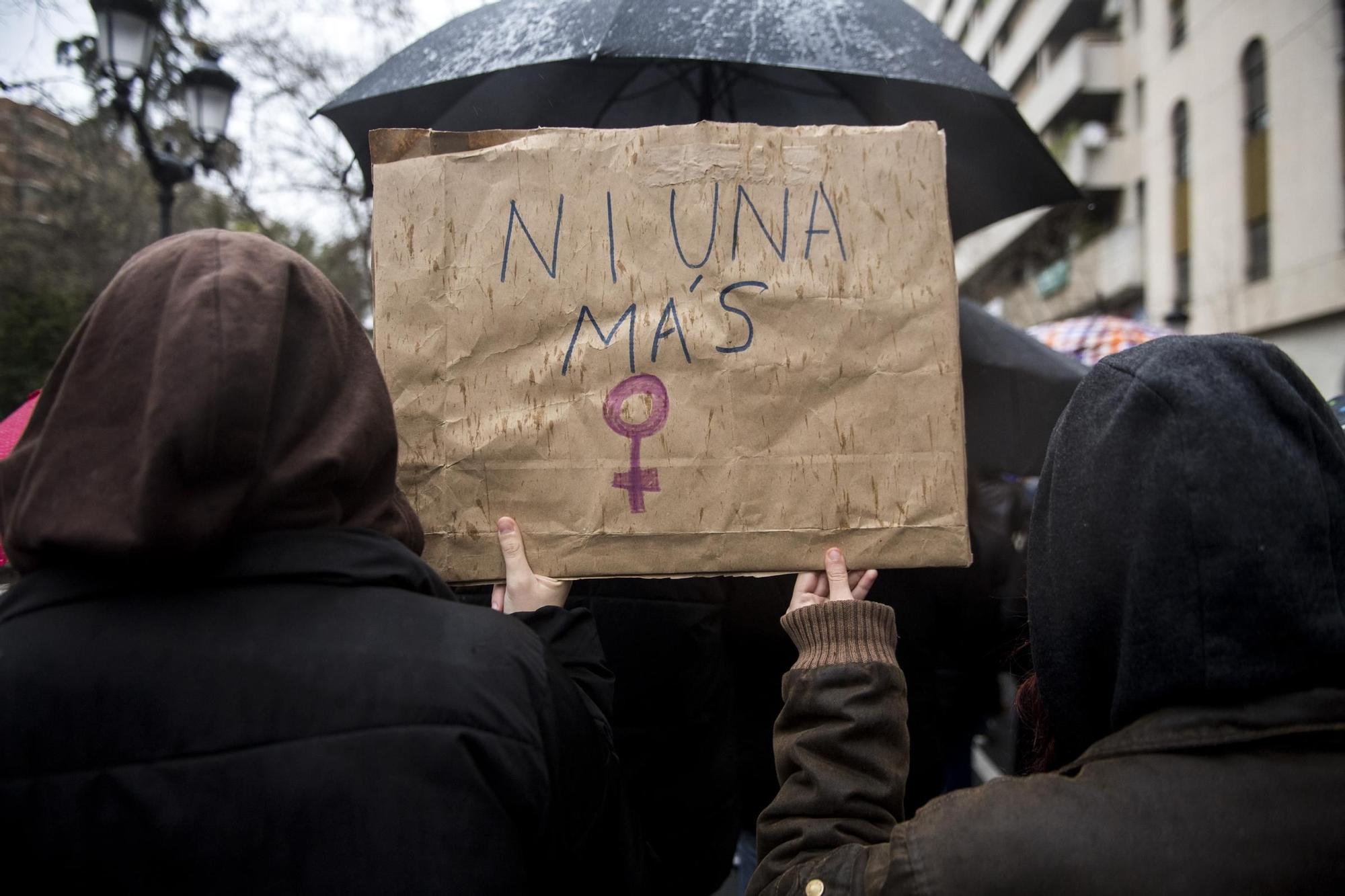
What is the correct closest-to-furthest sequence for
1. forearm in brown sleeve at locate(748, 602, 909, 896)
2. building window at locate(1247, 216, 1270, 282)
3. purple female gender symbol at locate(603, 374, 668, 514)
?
forearm in brown sleeve at locate(748, 602, 909, 896), purple female gender symbol at locate(603, 374, 668, 514), building window at locate(1247, 216, 1270, 282)

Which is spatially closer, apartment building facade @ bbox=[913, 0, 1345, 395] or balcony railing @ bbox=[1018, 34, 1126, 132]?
apartment building facade @ bbox=[913, 0, 1345, 395]

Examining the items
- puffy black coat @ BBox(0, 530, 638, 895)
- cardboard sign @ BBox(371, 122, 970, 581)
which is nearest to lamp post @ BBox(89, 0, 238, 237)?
cardboard sign @ BBox(371, 122, 970, 581)

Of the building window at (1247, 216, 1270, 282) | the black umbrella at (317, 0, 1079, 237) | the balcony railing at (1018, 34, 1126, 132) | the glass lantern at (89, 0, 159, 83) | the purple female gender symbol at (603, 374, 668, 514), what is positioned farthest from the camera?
the balcony railing at (1018, 34, 1126, 132)

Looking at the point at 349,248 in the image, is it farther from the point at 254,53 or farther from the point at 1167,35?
the point at 1167,35

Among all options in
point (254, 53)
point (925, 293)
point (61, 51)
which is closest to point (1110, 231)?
point (254, 53)

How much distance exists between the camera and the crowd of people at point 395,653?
91 centimetres

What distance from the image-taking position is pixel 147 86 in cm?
604

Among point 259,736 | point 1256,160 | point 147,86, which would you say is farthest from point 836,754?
point 1256,160

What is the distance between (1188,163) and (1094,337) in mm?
14603

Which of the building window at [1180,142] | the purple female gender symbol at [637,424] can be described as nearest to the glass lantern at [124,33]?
the purple female gender symbol at [637,424]

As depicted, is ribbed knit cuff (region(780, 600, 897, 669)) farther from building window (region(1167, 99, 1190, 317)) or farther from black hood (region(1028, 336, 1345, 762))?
building window (region(1167, 99, 1190, 317))

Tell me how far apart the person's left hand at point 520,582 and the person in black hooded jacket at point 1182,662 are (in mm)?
531

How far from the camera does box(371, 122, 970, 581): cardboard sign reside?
4.61 ft

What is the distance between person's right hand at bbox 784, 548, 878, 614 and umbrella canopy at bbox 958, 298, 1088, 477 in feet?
3.72
